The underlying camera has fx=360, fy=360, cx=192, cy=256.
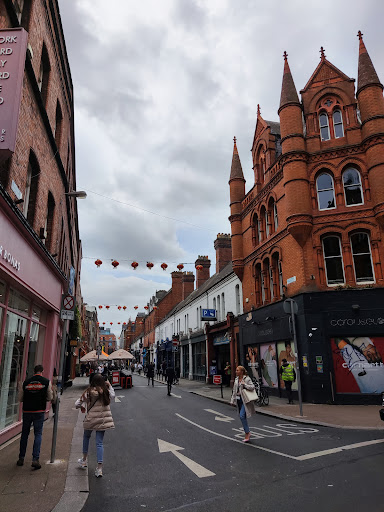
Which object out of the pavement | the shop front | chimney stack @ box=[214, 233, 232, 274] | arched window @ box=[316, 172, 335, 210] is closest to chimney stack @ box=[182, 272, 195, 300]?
chimney stack @ box=[214, 233, 232, 274]

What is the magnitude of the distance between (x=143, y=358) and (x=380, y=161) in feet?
205

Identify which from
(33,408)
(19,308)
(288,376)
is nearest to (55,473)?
(33,408)

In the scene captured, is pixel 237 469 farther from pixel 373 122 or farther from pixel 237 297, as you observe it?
pixel 237 297

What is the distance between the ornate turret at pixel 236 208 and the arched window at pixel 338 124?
8054 mm

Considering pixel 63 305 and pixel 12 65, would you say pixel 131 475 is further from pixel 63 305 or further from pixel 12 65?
pixel 12 65

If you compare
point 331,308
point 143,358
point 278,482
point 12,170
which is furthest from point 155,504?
point 143,358

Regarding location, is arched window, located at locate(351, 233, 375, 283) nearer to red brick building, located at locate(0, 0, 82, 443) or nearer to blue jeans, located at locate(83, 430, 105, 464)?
red brick building, located at locate(0, 0, 82, 443)

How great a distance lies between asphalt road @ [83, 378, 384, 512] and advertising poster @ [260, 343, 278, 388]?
26.9 feet

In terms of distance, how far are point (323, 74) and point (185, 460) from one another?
1955cm

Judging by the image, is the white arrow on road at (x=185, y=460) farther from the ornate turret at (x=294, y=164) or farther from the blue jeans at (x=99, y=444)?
the ornate turret at (x=294, y=164)

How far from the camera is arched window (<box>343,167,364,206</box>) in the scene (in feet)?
56.0

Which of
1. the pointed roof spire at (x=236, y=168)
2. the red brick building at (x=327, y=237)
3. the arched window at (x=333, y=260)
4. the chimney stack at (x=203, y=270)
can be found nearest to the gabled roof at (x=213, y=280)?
the chimney stack at (x=203, y=270)

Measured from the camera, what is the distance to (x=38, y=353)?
1163 centimetres

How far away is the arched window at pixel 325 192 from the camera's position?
17.6 meters
